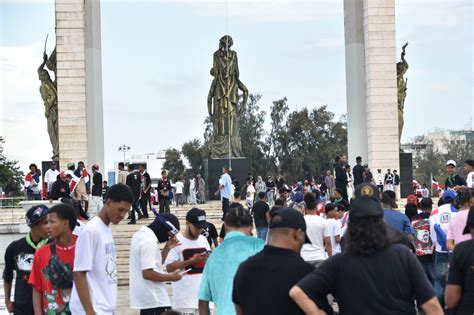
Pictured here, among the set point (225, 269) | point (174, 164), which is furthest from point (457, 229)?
point (174, 164)

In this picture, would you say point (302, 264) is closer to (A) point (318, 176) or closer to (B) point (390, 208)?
(B) point (390, 208)

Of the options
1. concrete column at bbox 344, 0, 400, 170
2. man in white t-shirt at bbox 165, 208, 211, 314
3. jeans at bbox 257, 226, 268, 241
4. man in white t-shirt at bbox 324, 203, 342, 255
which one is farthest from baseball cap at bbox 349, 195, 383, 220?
concrete column at bbox 344, 0, 400, 170

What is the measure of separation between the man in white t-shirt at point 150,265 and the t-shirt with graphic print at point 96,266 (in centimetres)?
89

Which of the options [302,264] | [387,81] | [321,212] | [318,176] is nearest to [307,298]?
[302,264]

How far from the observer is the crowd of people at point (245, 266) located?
5.02 metres

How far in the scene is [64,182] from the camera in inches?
858

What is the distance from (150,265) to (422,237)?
177 inches

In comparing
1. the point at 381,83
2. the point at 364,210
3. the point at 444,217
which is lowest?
the point at 444,217

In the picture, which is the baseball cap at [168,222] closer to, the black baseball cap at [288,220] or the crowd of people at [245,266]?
the crowd of people at [245,266]

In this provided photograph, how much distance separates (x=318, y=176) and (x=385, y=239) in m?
69.3

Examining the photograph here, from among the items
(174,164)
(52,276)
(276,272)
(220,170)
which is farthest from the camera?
(174,164)

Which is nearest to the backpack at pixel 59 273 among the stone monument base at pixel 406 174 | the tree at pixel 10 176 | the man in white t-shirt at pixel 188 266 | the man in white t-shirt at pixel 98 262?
the man in white t-shirt at pixel 98 262

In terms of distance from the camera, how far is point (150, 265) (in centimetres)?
772

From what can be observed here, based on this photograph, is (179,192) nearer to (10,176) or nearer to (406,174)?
(406,174)
